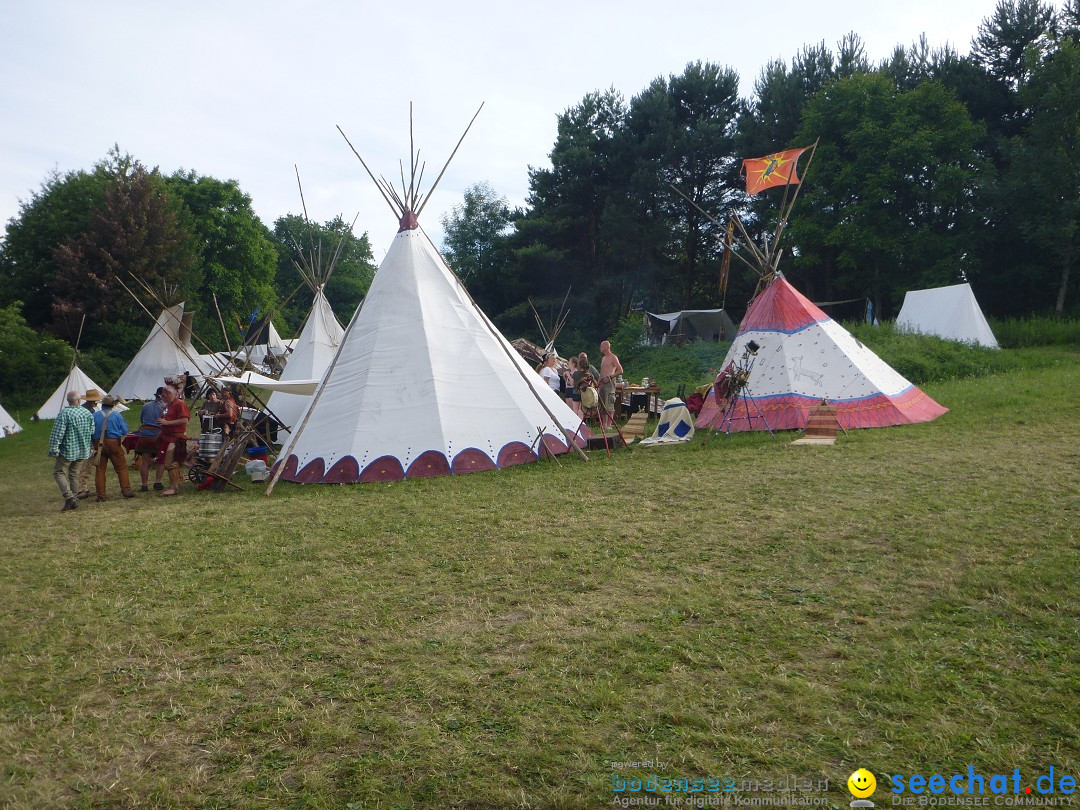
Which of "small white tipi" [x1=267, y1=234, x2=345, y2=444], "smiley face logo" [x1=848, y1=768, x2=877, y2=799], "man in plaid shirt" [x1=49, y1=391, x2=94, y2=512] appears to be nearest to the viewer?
"smiley face logo" [x1=848, y1=768, x2=877, y2=799]

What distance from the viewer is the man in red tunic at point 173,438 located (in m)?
8.46

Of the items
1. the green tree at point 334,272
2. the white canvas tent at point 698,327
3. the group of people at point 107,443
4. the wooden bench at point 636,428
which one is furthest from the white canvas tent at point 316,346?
the green tree at point 334,272

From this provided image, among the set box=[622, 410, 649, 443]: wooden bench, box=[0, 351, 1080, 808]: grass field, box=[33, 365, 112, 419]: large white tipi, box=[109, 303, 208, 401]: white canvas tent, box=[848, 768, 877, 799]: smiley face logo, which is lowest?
box=[848, 768, 877, 799]: smiley face logo

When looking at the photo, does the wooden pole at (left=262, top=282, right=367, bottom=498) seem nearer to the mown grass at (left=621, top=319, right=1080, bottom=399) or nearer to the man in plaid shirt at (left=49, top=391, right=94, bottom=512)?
the man in plaid shirt at (left=49, top=391, right=94, bottom=512)

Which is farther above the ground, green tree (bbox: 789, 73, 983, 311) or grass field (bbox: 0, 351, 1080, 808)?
green tree (bbox: 789, 73, 983, 311)

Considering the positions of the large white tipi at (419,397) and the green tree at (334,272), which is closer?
the large white tipi at (419,397)

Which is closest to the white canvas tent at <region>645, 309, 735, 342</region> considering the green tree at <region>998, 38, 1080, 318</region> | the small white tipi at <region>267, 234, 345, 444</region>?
the green tree at <region>998, 38, 1080, 318</region>

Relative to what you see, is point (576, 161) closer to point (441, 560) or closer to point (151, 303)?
point (151, 303)

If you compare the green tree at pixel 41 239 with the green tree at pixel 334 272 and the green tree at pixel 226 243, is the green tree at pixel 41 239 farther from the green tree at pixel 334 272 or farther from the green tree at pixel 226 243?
the green tree at pixel 334 272

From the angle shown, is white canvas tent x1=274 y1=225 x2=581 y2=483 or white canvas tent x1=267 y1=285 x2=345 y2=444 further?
white canvas tent x1=267 y1=285 x2=345 y2=444

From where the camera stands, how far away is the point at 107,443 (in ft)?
26.8

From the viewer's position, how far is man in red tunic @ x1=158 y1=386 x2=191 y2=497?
846cm

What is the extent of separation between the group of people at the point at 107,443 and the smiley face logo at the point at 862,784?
760 cm

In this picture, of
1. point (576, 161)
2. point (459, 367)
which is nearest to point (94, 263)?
point (576, 161)
